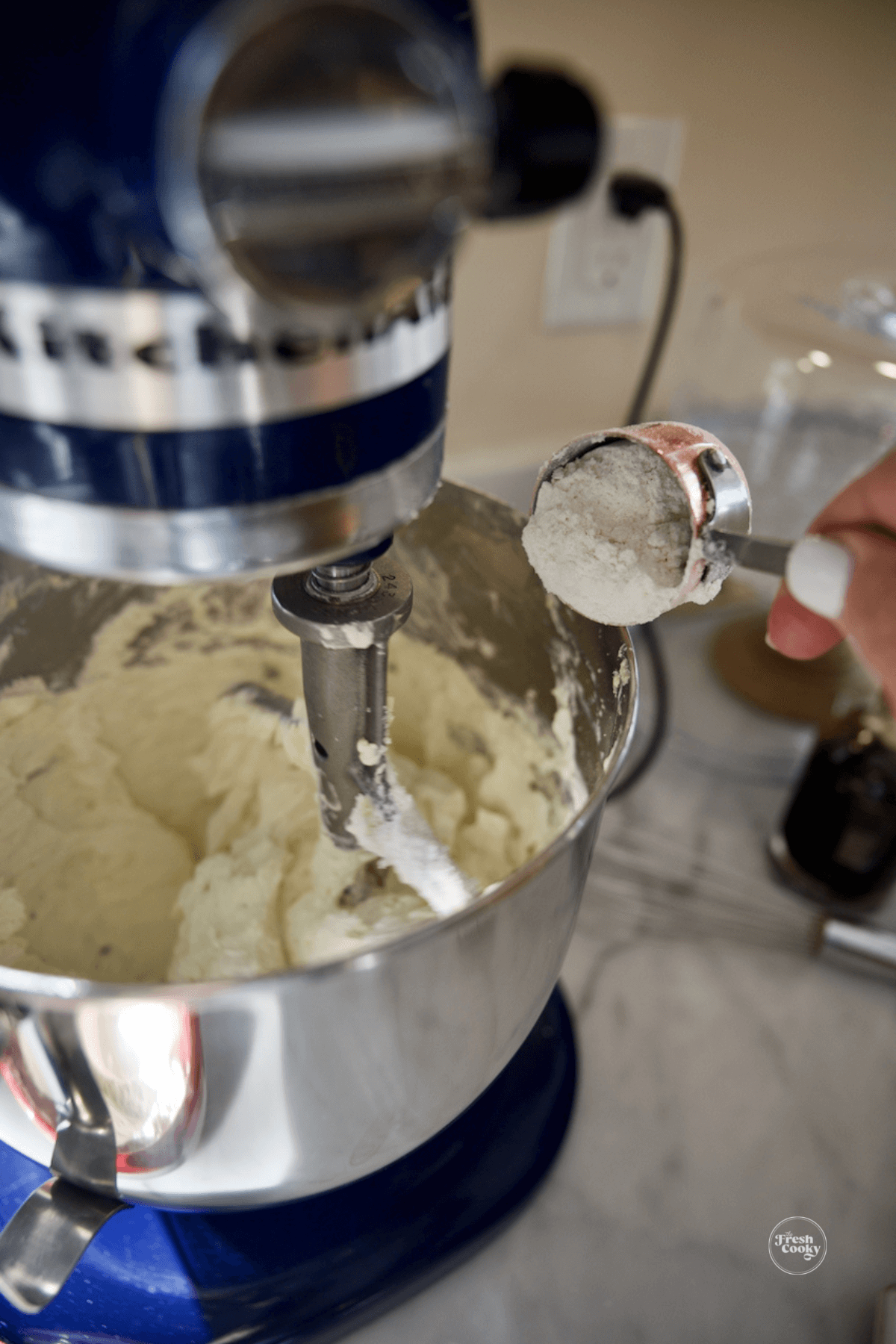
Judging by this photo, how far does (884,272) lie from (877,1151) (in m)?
0.68

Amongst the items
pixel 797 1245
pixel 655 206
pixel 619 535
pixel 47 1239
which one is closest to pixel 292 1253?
pixel 47 1239

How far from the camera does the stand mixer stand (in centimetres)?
17

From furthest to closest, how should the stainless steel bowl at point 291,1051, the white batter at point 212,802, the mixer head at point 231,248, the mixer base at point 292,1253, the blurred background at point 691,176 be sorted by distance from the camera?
the blurred background at point 691,176 < the white batter at point 212,802 < the mixer base at point 292,1253 < the stainless steel bowl at point 291,1051 < the mixer head at point 231,248

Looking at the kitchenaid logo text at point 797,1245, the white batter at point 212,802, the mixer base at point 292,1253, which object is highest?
the white batter at point 212,802

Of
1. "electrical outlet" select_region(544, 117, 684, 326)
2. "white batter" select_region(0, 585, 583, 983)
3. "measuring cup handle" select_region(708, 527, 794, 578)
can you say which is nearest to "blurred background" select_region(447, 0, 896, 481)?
"electrical outlet" select_region(544, 117, 684, 326)

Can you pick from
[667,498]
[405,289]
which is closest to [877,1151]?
[667,498]

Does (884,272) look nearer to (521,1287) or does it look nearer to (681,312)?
(681,312)

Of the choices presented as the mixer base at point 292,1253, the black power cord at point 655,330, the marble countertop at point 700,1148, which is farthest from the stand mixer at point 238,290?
the black power cord at point 655,330

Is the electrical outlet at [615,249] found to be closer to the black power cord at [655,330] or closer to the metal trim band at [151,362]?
the black power cord at [655,330]

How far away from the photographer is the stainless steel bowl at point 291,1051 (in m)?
0.28

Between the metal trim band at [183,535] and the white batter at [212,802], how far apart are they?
0.31m

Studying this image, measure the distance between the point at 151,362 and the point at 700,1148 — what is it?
503mm

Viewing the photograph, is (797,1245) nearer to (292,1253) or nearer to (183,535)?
(292,1253)

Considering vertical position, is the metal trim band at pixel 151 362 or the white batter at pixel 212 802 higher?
the metal trim band at pixel 151 362
